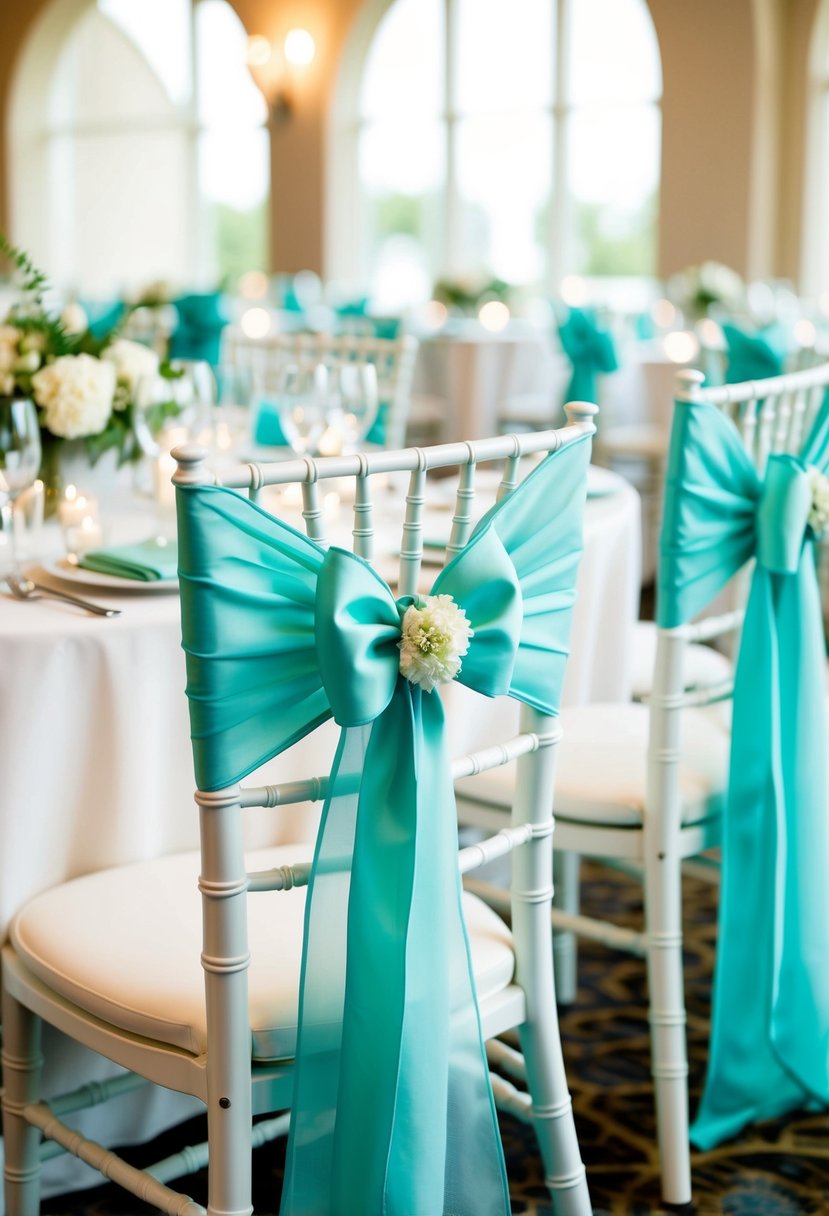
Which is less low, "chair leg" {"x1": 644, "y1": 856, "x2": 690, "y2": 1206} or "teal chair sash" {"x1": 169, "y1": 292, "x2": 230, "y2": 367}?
"teal chair sash" {"x1": 169, "y1": 292, "x2": 230, "y2": 367}

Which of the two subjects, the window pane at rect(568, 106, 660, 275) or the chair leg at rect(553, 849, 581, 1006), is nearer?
the chair leg at rect(553, 849, 581, 1006)

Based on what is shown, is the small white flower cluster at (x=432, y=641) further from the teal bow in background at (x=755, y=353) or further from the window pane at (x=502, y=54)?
the window pane at (x=502, y=54)

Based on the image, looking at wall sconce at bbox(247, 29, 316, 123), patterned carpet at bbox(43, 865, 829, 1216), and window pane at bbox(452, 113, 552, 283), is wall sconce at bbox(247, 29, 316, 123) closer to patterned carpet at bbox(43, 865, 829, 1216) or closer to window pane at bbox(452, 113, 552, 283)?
window pane at bbox(452, 113, 552, 283)

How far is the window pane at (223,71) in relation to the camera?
10.5 m

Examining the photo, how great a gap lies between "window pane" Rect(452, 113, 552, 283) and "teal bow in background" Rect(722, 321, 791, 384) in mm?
5693

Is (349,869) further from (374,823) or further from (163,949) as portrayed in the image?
(163,949)

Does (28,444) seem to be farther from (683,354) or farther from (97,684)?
(683,354)

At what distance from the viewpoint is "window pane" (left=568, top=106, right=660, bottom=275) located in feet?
28.7

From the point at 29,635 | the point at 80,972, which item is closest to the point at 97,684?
the point at 29,635

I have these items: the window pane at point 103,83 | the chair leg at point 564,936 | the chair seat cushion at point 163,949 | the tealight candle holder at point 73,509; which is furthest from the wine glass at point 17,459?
the window pane at point 103,83

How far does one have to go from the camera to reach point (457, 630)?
4.32 feet

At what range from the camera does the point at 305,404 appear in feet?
8.12

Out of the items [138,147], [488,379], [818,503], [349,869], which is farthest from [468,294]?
[349,869]

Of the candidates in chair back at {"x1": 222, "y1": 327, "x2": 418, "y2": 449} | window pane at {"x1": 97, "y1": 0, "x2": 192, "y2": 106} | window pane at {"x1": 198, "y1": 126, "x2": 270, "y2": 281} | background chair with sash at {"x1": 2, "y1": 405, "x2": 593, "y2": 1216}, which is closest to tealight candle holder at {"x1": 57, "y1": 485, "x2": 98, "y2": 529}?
background chair with sash at {"x1": 2, "y1": 405, "x2": 593, "y2": 1216}
